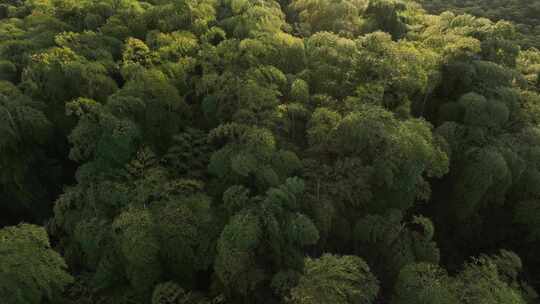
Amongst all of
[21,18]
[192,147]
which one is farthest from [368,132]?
[21,18]

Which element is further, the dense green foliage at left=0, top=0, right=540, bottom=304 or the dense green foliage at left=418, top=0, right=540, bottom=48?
the dense green foliage at left=418, top=0, right=540, bottom=48

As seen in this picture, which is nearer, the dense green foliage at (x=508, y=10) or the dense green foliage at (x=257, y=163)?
the dense green foliage at (x=257, y=163)

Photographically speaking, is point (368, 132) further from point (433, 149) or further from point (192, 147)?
point (192, 147)

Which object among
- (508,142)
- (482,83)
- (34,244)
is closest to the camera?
(34,244)

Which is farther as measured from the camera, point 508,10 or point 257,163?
point 508,10

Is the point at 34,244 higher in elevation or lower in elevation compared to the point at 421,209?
higher

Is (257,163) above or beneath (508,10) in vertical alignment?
above

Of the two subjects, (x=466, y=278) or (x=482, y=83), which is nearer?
(x=466, y=278)

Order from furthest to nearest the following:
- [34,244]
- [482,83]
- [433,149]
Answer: [482,83] → [433,149] → [34,244]
